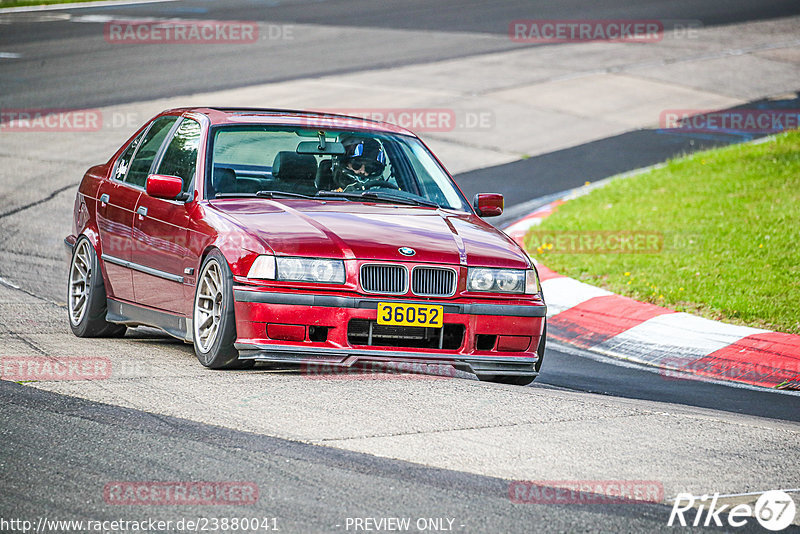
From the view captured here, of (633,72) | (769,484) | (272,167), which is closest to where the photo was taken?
(769,484)

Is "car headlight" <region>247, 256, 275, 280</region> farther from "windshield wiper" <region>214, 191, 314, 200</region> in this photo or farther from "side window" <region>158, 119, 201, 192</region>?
"side window" <region>158, 119, 201, 192</region>

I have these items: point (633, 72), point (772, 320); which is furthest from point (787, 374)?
point (633, 72)

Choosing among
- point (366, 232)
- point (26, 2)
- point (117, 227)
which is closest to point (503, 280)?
point (366, 232)

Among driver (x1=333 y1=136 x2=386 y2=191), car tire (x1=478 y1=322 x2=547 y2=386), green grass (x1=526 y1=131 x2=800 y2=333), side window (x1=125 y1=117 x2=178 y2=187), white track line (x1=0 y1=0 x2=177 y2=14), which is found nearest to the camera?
car tire (x1=478 y1=322 x2=547 y2=386)

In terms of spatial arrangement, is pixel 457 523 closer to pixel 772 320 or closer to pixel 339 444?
pixel 339 444

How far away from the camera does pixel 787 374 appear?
316 inches

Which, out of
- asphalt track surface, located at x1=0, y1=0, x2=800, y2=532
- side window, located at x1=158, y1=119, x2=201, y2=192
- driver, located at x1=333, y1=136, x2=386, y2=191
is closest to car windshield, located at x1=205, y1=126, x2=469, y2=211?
driver, located at x1=333, y1=136, x2=386, y2=191

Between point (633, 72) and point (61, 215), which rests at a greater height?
point (633, 72)

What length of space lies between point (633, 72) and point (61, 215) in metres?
12.8

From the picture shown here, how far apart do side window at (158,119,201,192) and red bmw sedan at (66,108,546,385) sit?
0.01 meters

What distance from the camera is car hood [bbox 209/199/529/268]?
640 cm

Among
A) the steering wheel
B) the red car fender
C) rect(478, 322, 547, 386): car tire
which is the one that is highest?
the steering wheel

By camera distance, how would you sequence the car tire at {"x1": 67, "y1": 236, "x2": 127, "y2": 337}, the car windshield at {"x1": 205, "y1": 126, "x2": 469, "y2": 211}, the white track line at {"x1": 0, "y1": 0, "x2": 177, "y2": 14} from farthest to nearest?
the white track line at {"x1": 0, "y1": 0, "x2": 177, "y2": 14} < the car tire at {"x1": 67, "y1": 236, "x2": 127, "y2": 337} < the car windshield at {"x1": 205, "y1": 126, "x2": 469, "y2": 211}

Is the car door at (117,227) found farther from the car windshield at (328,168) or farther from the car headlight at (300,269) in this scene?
the car headlight at (300,269)
